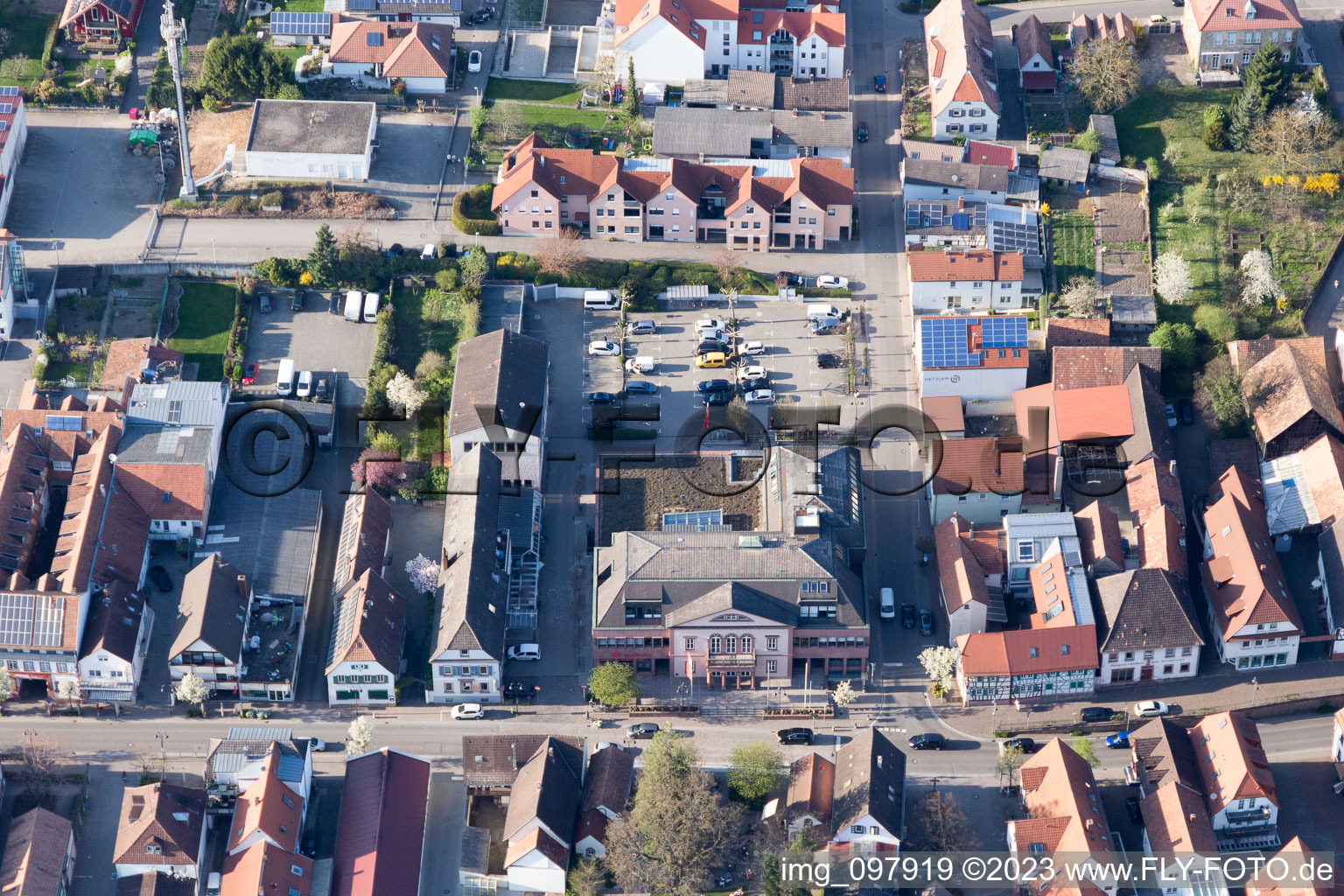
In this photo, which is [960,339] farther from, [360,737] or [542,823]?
[360,737]

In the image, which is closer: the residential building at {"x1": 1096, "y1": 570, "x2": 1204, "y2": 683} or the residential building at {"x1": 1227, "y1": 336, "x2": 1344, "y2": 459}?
the residential building at {"x1": 1096, "y1": 570, "x2": 1204, "y2": 683}

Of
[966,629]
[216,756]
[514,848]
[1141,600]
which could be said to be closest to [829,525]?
[966,629]

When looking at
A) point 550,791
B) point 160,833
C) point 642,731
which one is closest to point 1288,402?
point 642,731

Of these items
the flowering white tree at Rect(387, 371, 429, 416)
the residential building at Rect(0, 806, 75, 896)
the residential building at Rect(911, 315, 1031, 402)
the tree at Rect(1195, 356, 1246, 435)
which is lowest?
the residential building at Rect(0, 806, 75, 896)

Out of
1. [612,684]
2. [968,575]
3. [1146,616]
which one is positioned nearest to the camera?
[612,684]

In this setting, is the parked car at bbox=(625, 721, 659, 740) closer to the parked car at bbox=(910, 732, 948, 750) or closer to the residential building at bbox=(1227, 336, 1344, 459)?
the parked car at bbox=(910, 732, 948, 750)

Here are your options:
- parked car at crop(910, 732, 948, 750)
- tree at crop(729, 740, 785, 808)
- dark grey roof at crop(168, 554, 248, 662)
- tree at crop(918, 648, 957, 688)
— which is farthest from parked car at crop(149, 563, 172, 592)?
parked car at crop(910, 732, 948, 750)
